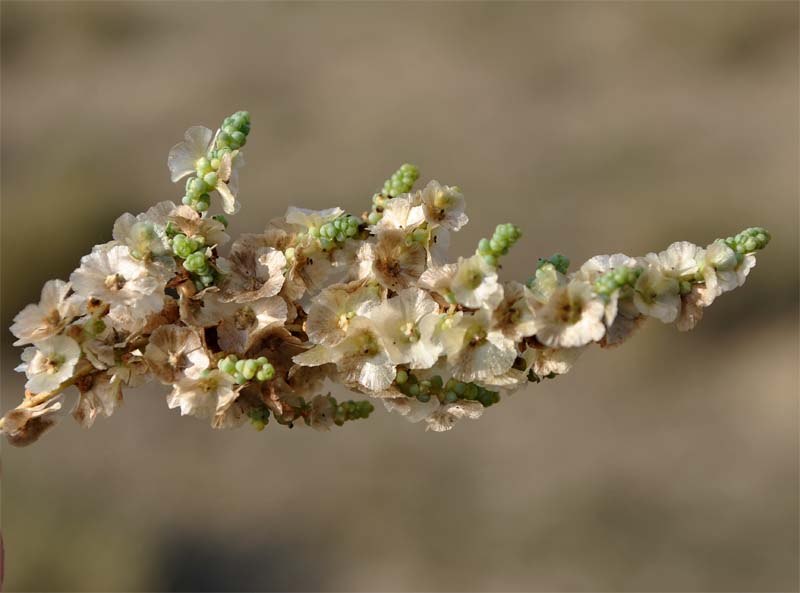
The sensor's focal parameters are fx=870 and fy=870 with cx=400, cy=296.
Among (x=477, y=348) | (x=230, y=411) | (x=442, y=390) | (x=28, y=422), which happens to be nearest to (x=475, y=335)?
(x=477, y=348)

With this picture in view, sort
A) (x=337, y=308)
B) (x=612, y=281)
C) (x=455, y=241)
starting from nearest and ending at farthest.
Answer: (x=612, y=281) → (x=337, y=308) → (x=455, y=241)

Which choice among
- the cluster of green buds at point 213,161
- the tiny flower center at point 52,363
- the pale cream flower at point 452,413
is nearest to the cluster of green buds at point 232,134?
the cluster of green buds at point 213,161

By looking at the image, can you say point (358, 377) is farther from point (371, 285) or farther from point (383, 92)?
point (383, 92)

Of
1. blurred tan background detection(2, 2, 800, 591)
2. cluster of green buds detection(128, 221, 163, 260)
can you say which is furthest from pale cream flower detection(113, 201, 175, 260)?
blurred tan background detection(2, 2, 800, 591)

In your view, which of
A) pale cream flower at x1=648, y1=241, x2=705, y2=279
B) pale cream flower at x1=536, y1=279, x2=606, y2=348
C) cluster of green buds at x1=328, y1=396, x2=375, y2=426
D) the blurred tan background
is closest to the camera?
pale cream flower at x1=536, y1=279, x2=606, y2=348

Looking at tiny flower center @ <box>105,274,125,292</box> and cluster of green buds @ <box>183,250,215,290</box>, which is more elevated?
cluster of green buds @ <box>183,250,215,290</box>

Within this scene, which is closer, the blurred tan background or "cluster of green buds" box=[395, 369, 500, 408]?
"cluster of green buds" box=[395, 369, 500, 408]

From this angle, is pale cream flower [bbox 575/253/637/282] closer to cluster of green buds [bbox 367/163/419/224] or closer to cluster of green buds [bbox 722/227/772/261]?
cluster of green buds [bbox 722/227/772/261]

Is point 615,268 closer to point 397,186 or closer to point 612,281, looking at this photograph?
point 612,281
